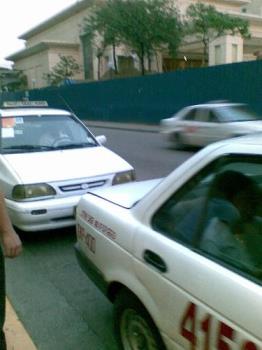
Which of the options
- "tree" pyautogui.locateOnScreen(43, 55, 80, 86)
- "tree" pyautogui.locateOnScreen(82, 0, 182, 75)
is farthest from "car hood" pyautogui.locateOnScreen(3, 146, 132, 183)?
"tree" pyautogui.locateOnScreen(43, 55, 80, 86)

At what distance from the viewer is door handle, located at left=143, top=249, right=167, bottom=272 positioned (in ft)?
7.16

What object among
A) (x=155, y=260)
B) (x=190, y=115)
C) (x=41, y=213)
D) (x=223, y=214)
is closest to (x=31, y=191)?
(x=41, y=213)

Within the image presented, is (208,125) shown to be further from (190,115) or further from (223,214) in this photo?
(223,214)

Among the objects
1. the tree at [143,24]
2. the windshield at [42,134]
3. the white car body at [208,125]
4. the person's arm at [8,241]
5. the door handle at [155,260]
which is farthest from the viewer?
the tree at [143,24]

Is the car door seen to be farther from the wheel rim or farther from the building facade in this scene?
the building facade

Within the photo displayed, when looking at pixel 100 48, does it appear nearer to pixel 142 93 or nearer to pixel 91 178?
pixel 142 93

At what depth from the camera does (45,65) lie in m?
48.9

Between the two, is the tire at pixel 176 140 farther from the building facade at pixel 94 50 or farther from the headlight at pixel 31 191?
the building facade at pixel 94 50

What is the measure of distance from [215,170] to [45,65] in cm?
4926

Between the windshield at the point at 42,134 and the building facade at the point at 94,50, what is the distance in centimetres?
2572

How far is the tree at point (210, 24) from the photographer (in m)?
31.4

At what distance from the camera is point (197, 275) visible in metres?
1.96

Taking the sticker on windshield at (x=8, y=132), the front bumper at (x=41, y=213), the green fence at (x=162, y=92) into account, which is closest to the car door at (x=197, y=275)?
the front bumper at (x=41, y=213)

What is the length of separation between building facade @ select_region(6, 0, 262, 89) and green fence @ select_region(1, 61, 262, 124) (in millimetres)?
8636
